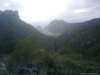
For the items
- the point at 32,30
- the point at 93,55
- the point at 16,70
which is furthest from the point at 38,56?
the point at 32,30

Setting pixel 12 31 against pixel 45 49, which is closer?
pixel 45 49

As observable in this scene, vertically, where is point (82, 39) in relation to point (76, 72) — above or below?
above

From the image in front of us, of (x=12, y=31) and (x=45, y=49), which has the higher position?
(x=12, y=31)

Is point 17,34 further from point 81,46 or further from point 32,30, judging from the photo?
point 81,46

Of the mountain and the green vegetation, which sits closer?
the green vegetation

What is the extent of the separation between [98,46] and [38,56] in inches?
1003

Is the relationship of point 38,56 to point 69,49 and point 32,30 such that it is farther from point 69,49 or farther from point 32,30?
point 32,30

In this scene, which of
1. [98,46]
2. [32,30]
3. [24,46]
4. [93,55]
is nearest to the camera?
[24,46]

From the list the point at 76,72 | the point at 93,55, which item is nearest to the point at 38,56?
the point at 76,72

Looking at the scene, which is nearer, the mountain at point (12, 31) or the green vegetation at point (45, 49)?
the green vegetation at point (45, 49)

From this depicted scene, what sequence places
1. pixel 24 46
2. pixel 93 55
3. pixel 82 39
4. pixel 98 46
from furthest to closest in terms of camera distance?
pixel 82 39 < pixel 98 46 < pixel 93 55 < pixel 24 46

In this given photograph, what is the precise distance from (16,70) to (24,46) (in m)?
9.10

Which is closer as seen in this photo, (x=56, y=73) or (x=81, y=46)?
(x=56, y=73)

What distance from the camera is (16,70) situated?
5019 centimetres
